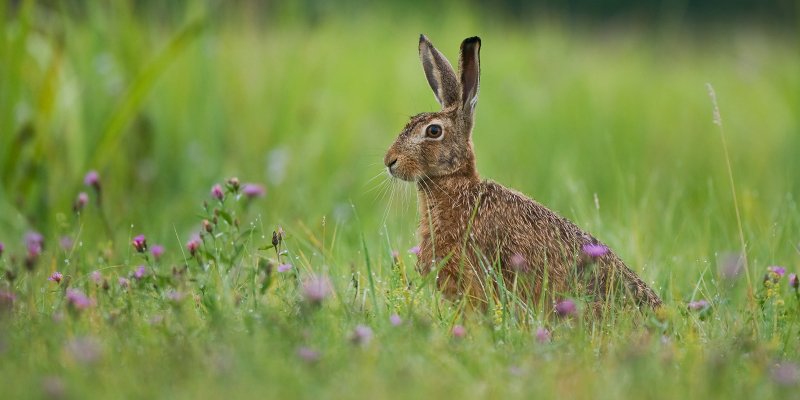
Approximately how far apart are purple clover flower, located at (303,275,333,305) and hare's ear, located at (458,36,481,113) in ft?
3.48

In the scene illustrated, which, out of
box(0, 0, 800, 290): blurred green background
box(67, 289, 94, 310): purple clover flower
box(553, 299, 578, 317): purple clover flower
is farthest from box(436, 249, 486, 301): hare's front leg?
box(67, 289, 94, 310): purple clover flower

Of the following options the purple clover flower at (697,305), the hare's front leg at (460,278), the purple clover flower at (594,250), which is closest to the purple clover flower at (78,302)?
the hare's front leg at (460,278)

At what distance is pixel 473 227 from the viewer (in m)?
4.12

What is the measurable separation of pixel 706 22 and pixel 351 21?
1075 centimetres

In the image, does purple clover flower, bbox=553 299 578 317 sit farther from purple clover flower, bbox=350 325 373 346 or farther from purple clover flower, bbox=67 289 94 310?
purple clover flower, bbox=67 289 94 310

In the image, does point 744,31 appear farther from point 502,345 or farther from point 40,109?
point 502,345

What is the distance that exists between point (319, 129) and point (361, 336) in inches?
198

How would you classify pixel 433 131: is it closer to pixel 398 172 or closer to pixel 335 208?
pixel 398 172

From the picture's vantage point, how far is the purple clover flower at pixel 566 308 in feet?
11.2

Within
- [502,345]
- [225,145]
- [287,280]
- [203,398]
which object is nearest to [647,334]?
→ [502,345]

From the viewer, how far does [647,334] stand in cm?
346

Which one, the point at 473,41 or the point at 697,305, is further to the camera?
the point at 473,41

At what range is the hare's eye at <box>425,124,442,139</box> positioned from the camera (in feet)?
14.3

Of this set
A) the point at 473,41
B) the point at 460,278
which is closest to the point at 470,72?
the point at 473,41
